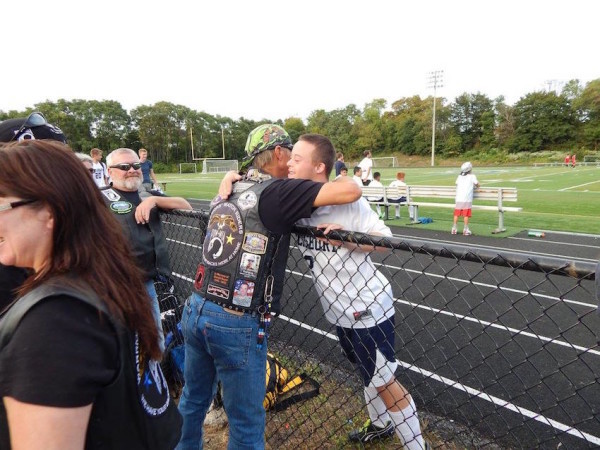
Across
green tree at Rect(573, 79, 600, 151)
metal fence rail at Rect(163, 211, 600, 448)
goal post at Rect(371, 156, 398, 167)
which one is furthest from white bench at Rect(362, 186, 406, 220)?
green tree at Rect(573, 79, 600, 151)

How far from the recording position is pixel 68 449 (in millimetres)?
859

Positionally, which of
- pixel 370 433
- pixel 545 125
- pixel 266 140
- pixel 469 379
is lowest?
pixel 469 379

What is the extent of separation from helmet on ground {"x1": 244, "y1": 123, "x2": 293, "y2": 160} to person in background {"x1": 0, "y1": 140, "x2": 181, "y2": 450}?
1.11 meters

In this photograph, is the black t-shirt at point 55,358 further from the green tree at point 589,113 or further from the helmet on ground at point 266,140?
the green tree at point 589,113

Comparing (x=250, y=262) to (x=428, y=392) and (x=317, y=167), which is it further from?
(x=428, y=392)

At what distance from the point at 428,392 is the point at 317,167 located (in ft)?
8.64

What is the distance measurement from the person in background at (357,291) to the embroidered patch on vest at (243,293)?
47 cm

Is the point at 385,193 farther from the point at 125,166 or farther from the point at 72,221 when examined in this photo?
the point at 72,221

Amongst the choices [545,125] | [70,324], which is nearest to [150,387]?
[70,324]

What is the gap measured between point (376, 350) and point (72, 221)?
1.89 meters

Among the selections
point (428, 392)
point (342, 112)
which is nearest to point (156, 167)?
point (342, 112)

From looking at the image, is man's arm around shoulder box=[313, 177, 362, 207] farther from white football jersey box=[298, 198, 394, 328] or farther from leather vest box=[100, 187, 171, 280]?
leather vest box=[100, 187, 171, 280]

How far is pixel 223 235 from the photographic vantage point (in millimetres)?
1990

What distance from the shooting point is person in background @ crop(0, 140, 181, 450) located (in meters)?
0.81
